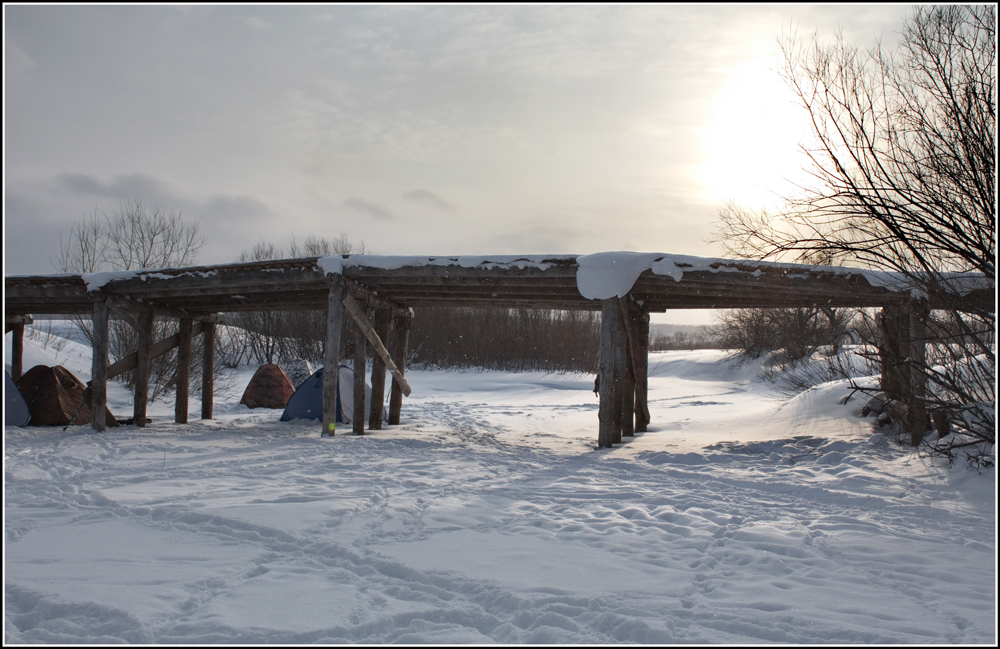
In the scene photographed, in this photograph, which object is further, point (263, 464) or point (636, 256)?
point (636, 256)

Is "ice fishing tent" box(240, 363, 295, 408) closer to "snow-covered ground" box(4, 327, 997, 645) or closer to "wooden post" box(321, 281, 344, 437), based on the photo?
"wooden post" box(321, 281, 344, 437)

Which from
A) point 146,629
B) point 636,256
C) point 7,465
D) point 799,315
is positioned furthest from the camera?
point 799,315

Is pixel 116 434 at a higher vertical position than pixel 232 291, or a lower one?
lower

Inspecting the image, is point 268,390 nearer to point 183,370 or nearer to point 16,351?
point 183,370

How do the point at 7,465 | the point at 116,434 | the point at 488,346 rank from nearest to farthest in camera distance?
the point at 7,465 < the point at 116,434 < the point at 488,346

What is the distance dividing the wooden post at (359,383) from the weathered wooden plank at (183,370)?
3.83 m

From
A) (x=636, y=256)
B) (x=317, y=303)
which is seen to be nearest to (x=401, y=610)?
(x=636, y=256)

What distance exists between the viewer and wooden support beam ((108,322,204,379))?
388 inches

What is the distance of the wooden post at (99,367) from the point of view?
934cm

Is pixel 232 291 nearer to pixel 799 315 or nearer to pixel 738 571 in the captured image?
pixel 738 571

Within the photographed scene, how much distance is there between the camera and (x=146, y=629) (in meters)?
2.68

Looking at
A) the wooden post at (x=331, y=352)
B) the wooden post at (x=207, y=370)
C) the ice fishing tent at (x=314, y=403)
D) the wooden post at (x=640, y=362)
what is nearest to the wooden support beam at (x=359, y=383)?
the wooden post at (x=331, y=352)

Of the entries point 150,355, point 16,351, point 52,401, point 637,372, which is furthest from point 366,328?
point 16,351

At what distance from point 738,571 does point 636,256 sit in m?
4.33
